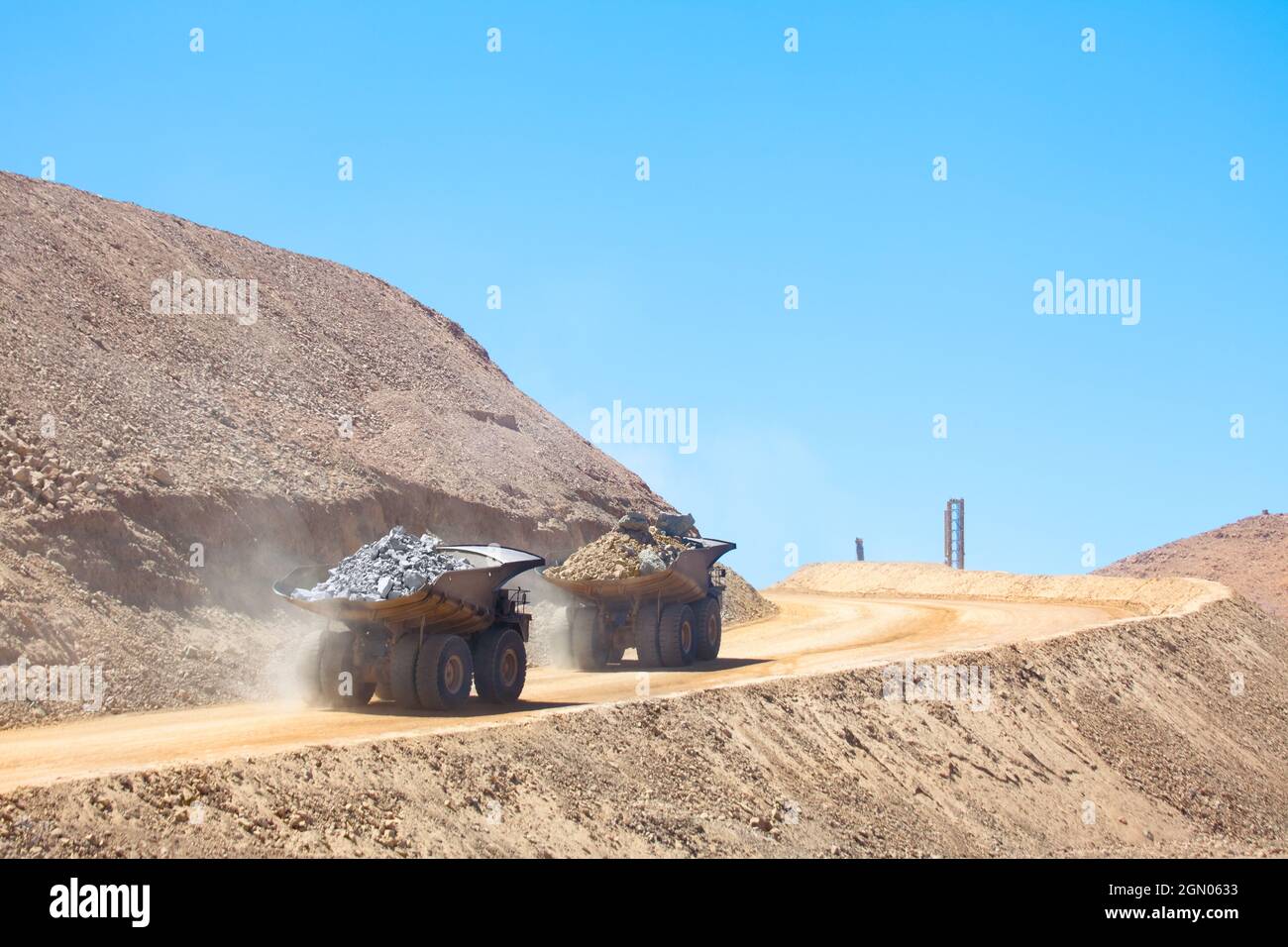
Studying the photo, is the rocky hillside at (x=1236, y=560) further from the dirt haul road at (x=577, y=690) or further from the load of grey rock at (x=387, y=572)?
the load of grey rock at (x=387, y=572)

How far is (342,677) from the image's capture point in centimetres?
1778

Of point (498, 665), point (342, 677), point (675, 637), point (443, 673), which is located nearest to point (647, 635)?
point (675, 637)

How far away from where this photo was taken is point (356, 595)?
17422 millimetres

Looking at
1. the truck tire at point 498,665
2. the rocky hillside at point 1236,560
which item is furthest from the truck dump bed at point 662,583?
the rocky hillside at point 1236,560

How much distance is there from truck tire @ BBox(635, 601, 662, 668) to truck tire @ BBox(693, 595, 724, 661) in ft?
3.20

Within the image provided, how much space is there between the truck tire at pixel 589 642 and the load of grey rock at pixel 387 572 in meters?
6.06

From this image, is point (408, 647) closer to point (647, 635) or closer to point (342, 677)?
point (342, 677)

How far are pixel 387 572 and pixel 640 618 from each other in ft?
26.1

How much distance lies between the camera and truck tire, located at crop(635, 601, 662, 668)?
2455 centimetres

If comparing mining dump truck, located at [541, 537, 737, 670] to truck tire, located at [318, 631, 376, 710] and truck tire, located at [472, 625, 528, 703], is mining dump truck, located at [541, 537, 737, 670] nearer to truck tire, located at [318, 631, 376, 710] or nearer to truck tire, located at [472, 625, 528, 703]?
truck tire, located at [472, 625, 528, 703]

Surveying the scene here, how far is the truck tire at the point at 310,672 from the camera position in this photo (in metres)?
18.0
